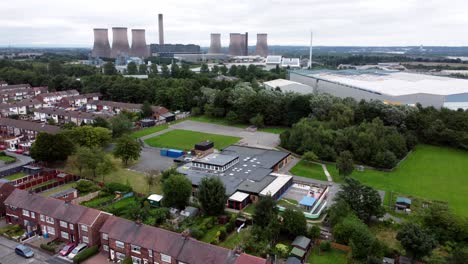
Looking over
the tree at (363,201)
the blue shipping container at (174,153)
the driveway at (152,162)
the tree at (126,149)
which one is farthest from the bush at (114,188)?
the tree at (363,201)

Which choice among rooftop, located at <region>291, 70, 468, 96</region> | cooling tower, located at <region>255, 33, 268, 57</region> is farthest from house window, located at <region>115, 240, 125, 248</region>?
cooling tower, located at <region>255, 33, 268, 57</region>

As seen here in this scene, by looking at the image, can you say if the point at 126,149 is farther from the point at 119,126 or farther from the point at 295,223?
the point at 295,223

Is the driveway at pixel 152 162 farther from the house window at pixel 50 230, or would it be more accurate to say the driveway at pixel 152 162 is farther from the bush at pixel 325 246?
the bush at pixel 325 246

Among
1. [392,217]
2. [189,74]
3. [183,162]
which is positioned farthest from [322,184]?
[189,74]

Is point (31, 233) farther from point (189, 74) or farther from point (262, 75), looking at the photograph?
point (262, 75)

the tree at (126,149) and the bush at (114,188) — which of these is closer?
the bush at (114,188)

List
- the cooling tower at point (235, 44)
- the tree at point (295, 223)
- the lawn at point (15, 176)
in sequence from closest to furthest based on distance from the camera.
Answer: the tree at point (295, 223)
the lawn at point (15, 176)
the cooling tower at point (235, 44)

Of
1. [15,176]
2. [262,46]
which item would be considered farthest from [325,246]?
[262,46]

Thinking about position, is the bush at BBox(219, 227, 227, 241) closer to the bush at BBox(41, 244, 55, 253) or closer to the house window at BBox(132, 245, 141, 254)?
the house window at BBox(132, 245, 141, 254)
